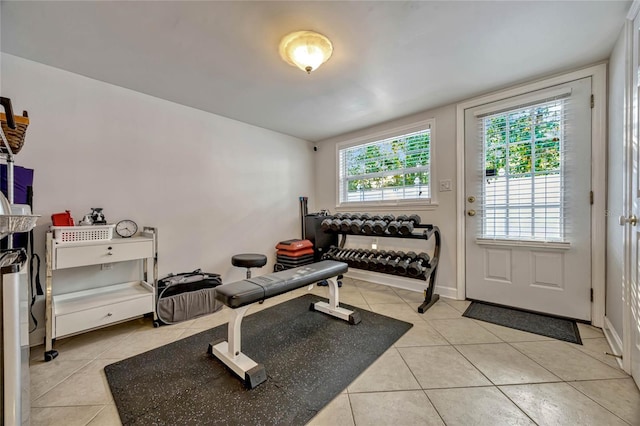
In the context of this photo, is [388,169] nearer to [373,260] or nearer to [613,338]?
[373,260]

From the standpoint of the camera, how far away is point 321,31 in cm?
175

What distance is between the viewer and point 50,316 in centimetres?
181

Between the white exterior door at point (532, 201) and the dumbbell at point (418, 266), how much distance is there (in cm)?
55

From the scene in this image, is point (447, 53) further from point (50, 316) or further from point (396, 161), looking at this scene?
point (50, 316)

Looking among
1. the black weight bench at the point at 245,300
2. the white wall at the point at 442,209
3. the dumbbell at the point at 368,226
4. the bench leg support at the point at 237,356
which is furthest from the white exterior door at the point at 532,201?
the bench leg support at the point at 237,356

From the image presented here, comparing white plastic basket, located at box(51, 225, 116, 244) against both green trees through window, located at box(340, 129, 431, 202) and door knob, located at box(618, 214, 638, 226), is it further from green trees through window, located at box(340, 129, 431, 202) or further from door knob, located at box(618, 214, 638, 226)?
door knob, located at box(618, 214, 638, 226)

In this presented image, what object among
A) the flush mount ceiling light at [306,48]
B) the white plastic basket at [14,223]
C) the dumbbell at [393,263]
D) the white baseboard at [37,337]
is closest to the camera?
the white plastic basket at [14,223]

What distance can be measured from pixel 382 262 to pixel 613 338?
1.81 m

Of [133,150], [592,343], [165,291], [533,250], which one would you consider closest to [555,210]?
[533,250]

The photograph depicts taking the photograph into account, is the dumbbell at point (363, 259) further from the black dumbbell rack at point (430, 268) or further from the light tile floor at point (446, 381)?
the light tile floor at point (446, 381)

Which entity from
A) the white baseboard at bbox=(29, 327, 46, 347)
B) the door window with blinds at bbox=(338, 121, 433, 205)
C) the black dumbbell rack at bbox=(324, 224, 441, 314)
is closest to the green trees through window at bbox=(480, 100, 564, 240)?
the black dumbbell rack at bbox=(324, 224, 441, 314)

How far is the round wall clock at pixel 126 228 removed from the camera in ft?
7.78

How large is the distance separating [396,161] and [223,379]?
10.2 ft

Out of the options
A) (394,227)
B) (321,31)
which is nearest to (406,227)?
(394,227)
